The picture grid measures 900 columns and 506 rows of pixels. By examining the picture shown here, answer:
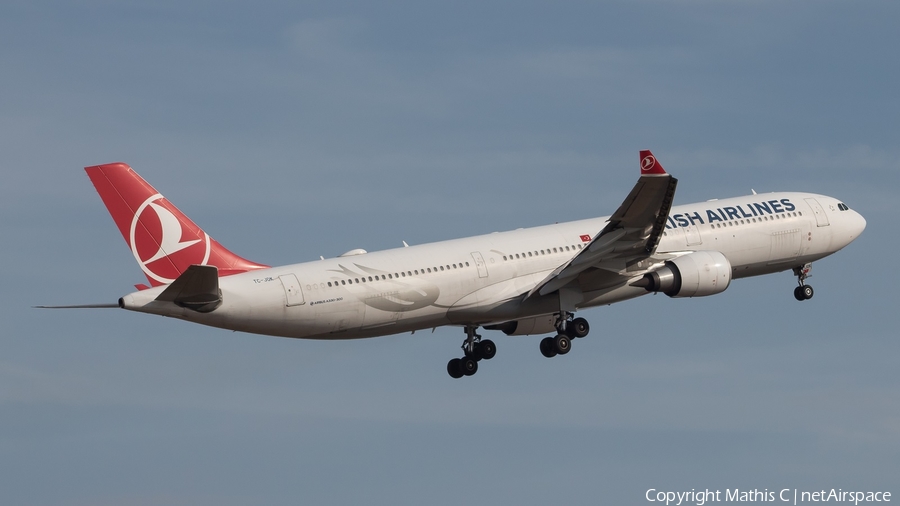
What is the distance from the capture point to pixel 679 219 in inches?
2093

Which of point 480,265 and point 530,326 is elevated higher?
point 480,265

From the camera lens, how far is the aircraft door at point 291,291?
1822 inches

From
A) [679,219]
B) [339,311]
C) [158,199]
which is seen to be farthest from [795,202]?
→ [158,199]

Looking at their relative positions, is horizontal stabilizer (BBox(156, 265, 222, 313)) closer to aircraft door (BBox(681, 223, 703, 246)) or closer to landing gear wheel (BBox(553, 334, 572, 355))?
landing gear wheel (BBox(553, 334, 572, 355))

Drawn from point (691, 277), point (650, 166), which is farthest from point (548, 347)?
point (650, 166)

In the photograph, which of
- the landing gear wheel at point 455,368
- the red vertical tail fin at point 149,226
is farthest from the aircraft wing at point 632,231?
the red vertical tail fin at point 149,226

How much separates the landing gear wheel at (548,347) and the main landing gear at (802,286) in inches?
502

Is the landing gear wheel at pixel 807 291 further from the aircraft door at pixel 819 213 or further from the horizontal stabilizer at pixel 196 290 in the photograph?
the horizontal stabilizer at pixel 196 290

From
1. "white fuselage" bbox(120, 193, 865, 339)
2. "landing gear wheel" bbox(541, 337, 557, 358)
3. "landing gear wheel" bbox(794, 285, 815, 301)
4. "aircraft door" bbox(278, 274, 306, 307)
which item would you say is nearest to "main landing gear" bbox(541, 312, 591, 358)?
"landing gear wheel" bbox(541, 337, 557, 358)

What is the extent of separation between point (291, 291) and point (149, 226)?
552cm

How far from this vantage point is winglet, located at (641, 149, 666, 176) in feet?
146

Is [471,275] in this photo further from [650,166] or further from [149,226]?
[149,226]

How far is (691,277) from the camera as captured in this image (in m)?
50.0

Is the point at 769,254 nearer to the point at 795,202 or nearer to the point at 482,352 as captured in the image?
the point at 795,202
